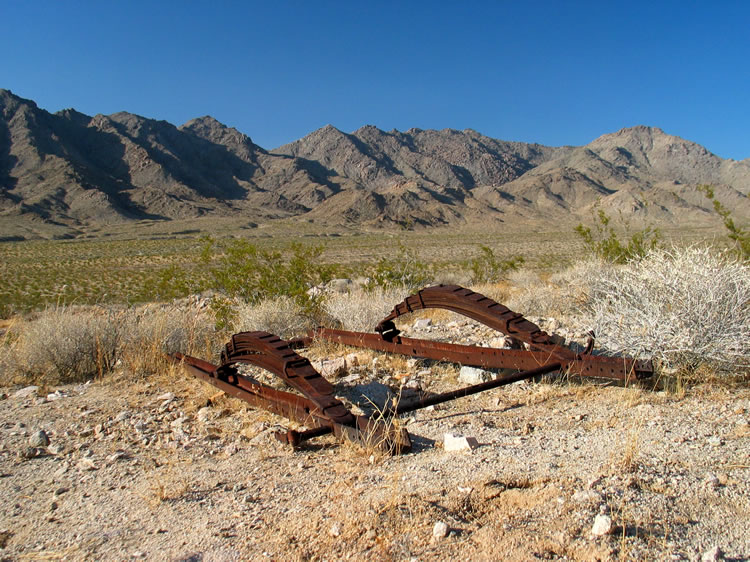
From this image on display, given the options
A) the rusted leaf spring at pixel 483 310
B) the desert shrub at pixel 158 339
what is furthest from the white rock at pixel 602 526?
the desert shrub at pixel 158 339

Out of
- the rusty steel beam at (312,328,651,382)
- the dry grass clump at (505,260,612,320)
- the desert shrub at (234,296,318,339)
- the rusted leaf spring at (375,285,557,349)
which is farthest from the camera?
the dry grass clump at (505,260,612,320)

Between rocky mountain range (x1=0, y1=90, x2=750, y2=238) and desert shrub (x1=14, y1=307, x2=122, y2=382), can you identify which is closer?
desert shrub (x1=14, y1=307, x2=122, y2=382)

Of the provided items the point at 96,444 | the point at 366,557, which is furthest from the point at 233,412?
the point at 366,557

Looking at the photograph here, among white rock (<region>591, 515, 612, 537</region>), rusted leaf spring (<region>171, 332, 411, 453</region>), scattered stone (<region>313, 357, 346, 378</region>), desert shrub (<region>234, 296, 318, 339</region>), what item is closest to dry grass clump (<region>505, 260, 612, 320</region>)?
desert shrub (<region>234, 296, 318, 339</region>)

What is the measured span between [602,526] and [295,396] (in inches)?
75.9

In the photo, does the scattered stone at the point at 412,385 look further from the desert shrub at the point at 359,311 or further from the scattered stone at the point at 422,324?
the desert shrub at the point at 359,311

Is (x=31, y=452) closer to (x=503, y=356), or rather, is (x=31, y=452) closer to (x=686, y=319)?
(x=503, y=356)

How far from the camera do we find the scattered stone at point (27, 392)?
440 cm

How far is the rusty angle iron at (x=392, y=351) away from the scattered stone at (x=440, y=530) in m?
0.78

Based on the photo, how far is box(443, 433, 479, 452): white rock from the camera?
2.89 m

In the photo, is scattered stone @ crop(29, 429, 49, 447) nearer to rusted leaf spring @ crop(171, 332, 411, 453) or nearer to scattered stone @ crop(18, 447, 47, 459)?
scattered stone @ crop(18, 447, 47, 459)

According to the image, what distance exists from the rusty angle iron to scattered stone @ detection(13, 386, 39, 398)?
1129 mm

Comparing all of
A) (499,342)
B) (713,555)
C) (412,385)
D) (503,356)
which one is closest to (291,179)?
(499,342)

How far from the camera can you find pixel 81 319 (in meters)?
5.41
